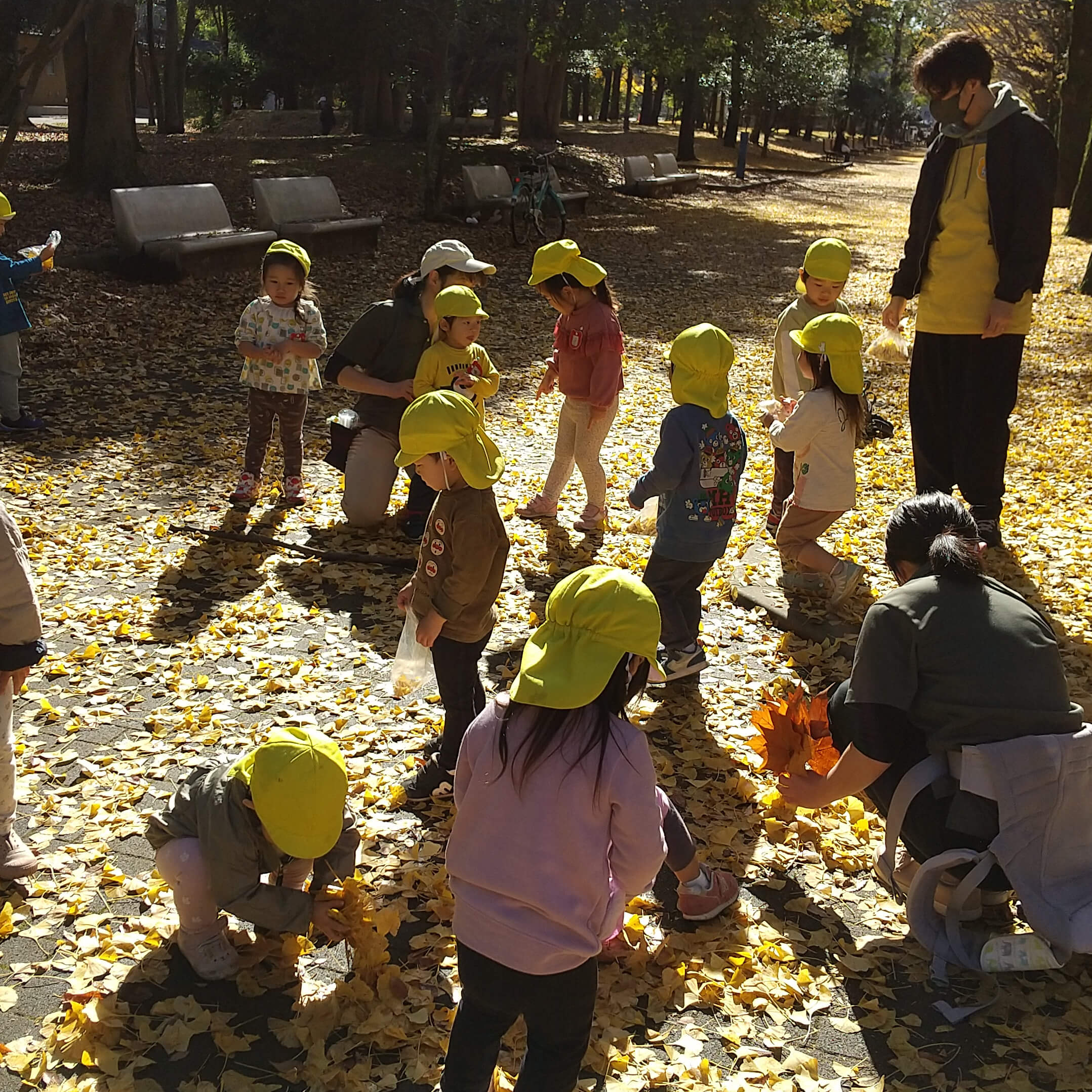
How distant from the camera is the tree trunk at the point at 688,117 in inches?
1385

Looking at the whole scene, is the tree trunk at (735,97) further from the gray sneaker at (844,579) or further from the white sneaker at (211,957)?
the white sneaker at (211,957)

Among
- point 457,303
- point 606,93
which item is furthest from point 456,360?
point 606,93

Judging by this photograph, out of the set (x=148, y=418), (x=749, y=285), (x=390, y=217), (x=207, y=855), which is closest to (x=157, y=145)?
(x=390, y=217)

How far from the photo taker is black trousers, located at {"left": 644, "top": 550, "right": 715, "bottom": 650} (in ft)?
16.2

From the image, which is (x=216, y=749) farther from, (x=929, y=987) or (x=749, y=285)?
(x=749, y=285)

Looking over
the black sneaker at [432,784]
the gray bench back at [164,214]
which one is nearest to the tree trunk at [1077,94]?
the gray bench back at [164,214]

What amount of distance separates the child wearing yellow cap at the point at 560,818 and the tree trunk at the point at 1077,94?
23231 mm

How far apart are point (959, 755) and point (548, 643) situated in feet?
4.78

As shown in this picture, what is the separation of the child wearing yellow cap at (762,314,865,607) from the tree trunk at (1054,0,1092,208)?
1985cm

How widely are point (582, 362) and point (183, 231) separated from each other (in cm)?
841

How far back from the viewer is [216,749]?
4.46 meters

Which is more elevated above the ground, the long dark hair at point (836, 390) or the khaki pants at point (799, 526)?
the long dark hair at point (836, 390)

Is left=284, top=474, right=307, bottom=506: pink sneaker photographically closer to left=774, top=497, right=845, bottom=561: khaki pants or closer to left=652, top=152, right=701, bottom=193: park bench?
left=774, top=497, right=845, bottom=561: khaki pants

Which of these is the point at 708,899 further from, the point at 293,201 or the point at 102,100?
the point at 102,100
